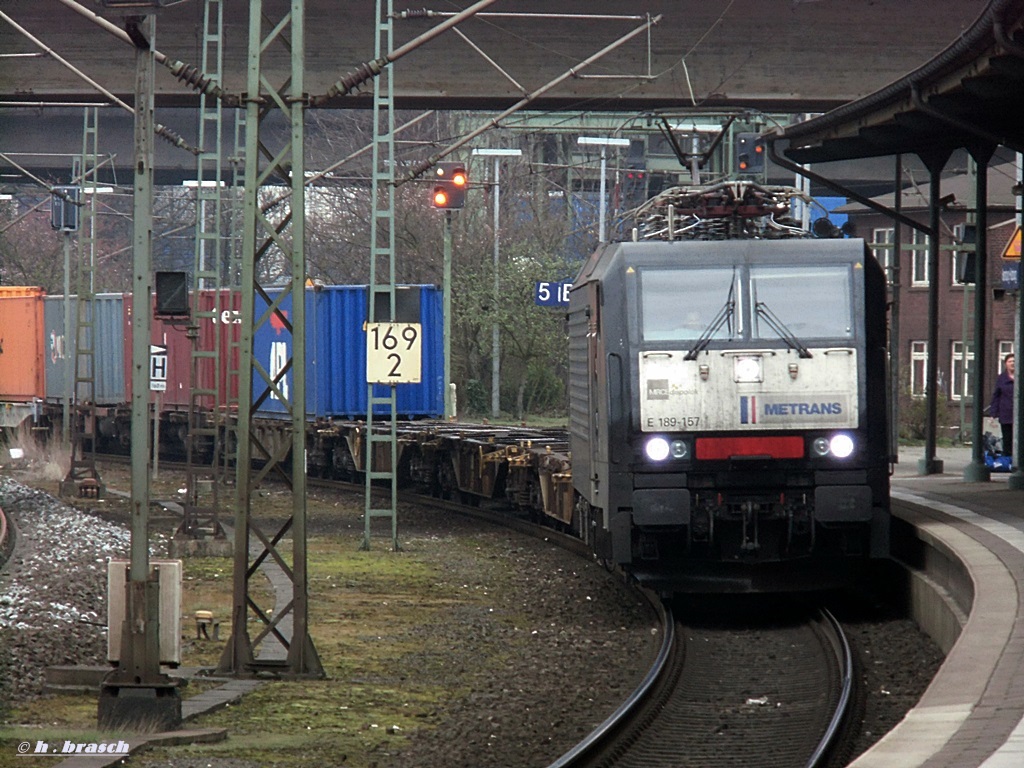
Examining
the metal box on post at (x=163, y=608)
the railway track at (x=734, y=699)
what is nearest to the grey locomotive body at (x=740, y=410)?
the railway track at (x=734, y=699)

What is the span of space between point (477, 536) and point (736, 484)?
8.99 metres

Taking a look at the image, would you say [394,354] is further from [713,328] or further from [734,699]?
[734,699]

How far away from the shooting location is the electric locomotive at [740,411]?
1325 cm

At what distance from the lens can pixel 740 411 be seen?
523 inches

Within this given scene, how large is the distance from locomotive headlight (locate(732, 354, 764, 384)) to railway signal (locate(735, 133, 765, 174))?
33.7 feet

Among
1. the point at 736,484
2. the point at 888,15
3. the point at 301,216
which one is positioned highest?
the point at 888,15

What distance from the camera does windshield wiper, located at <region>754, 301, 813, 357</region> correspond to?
13.4 meters

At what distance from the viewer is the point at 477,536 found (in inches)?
862

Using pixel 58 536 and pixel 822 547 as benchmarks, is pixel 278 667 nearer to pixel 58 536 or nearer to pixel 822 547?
pixel 822 547

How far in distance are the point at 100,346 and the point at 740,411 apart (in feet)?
96.4

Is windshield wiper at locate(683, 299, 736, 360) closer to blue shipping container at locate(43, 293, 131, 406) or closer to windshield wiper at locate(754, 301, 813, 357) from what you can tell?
windshield wiper at locate(754, 301, 813, 357)

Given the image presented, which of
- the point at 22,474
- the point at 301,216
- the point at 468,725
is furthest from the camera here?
the point at 22,474

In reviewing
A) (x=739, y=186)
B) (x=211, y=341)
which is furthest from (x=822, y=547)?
(x=211, y=341)

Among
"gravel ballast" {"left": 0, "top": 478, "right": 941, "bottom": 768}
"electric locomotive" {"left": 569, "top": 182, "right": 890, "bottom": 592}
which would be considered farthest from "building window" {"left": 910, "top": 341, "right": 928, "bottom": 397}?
"electric locomotive" {"left": 569, "top": 182, "right": 890, "bottom": 592}
